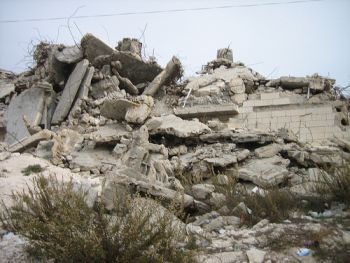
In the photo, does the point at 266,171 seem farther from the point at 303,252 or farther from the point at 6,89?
the point at 6,89

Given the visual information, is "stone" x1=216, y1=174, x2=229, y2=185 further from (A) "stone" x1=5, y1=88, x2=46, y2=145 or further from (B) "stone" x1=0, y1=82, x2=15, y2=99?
(B) "stone" x1=0, y1=82, x2=15, y2=99

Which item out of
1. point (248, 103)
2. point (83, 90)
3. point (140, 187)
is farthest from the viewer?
point (83, 90)

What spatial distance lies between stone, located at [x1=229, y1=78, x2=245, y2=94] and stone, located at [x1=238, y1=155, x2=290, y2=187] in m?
4.12

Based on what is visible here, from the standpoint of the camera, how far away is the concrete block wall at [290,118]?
330 inches

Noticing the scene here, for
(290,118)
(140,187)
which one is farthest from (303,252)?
(290,118)

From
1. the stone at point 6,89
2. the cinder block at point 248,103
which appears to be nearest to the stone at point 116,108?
the cinder block at point 248,103

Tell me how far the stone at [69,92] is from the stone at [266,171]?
5.64m

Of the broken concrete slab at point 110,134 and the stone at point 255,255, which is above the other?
the broken concrete slab at point 110,134

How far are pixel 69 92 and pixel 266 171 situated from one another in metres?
6.57

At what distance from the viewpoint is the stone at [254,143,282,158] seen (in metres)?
6.66

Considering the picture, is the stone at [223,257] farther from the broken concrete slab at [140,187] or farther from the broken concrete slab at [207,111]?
the broken concrete slab at [207,111]

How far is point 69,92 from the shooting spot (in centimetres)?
1011

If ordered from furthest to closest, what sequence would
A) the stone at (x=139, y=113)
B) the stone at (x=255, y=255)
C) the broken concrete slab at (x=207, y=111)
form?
the broken concrete slab at (x=207, y=111), the stone at (x=139, y=113), the stone at (x=255, y=255)

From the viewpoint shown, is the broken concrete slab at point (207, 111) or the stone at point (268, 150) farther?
the broken concrete slab at point (207, 111)
